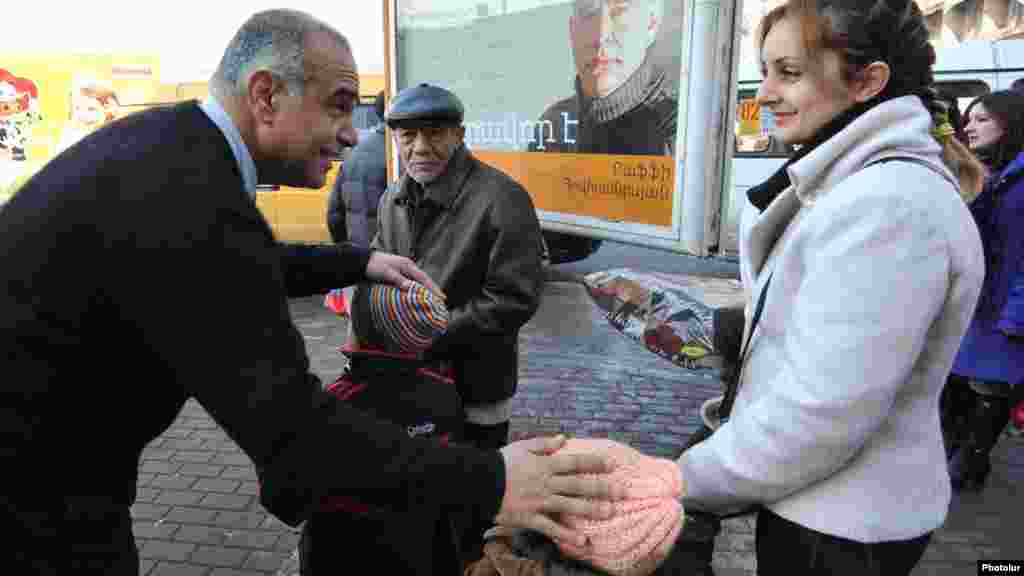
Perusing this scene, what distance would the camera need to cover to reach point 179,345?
1.04 m

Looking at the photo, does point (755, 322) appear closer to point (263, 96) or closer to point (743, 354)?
point (743, 354)

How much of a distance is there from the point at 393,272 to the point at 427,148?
0.91 meters

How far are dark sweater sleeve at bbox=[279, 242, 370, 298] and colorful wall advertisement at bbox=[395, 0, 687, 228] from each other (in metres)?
2.33

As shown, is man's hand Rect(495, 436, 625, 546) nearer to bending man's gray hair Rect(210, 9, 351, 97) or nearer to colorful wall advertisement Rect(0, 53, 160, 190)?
bending man's gray hair Rect(210, 9, 351, 97)

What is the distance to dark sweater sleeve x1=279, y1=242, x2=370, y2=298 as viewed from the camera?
1.92 m

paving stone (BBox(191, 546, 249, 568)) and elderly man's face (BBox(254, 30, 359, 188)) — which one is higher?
elderly man's face (BBox(254, 30, 359, 188))

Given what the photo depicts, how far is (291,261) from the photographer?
1.91 m

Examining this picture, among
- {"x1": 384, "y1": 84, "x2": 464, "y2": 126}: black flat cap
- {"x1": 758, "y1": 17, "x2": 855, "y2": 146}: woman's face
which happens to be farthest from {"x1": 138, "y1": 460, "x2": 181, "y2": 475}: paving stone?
{"x1": 758, "y1": 17, "x2": 855, "y2": 146}: woman's face

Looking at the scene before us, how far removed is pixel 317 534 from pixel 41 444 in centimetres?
69

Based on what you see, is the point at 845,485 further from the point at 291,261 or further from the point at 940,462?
the point at 291,261

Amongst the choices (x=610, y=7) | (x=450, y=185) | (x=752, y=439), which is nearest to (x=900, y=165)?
(x=752, y=439)

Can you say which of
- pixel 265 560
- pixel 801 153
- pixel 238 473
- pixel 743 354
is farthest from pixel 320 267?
pixel 238 473

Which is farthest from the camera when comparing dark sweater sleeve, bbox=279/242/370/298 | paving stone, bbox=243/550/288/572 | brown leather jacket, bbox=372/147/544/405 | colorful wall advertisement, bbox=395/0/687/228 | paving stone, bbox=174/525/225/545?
colorful wall advertisement, bbox=395/0/687/228

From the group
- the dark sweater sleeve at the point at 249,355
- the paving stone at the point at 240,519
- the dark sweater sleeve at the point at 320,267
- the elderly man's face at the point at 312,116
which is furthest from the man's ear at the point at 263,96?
the paving stone at the point at 240,519
